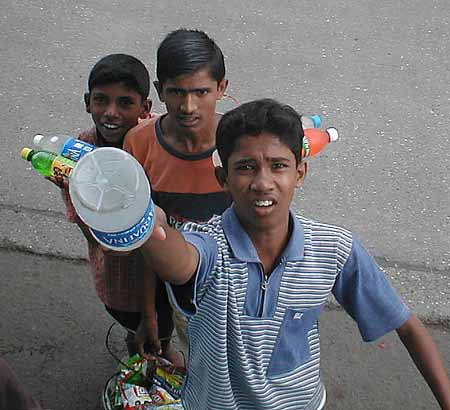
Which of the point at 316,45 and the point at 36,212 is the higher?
the point at 316,45

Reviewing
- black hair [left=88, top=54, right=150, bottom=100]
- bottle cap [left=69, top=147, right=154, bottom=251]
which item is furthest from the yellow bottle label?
black hair [left=88, top=54, right=150, bottom=100]

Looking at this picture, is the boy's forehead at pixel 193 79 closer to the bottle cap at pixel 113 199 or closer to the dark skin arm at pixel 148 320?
A: the dark skin arm at pixel 148 320

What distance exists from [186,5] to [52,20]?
45.2 inches

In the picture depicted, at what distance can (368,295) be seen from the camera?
82.0 inches

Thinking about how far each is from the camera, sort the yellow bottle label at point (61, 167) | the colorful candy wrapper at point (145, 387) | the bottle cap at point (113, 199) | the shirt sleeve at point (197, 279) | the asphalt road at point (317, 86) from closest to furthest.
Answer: the bottle cap at point (113, 199) < the shirt sleeve at point (197, 279) < the yellow bottle label at point (61, 167) < the colorful candy wrapper at point (145, 387) < the asphalt road at point (317, 86)

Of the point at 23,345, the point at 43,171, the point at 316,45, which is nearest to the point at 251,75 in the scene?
the point at 316,45

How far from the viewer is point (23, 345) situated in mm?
3465

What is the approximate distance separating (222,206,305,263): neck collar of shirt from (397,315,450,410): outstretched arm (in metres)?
0.39

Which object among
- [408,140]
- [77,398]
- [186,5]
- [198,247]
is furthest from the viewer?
[186,5]

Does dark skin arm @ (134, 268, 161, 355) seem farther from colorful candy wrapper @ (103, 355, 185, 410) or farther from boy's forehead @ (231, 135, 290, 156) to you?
boy's forehead @ (231, 135, 290, 156)

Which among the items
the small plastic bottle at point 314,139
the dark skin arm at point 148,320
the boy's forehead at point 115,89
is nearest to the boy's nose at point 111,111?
the boy's forehead at point 115,89

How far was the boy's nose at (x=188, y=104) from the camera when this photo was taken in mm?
2535

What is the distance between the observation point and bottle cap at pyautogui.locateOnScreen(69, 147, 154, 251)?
1.61 m

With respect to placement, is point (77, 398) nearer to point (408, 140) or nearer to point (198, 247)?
point (198, 247)
